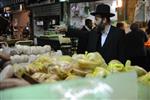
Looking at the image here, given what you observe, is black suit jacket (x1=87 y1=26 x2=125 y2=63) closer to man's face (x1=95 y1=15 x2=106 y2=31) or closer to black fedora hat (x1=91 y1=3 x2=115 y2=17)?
man's face (x1=95 y1=15 x2=106 y2=31)

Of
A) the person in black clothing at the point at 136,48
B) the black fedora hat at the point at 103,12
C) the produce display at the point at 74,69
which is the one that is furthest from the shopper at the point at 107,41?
the person in black clothing at the point at 136,48

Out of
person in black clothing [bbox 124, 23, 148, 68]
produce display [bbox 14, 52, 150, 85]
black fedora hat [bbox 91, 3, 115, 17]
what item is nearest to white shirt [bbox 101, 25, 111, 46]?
black fedora hat [bbox 91, 3, 115, 17]

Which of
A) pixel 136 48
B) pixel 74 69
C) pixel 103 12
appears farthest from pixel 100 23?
pixel 136 48

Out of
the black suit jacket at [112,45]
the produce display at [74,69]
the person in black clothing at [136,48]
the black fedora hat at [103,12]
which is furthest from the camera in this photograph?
the person in black clothing at [136,48]

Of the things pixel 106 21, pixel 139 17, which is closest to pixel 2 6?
pixel 139 17

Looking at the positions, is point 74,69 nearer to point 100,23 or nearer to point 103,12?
point 100,23

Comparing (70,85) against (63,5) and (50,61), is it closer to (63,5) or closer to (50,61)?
(50,61)

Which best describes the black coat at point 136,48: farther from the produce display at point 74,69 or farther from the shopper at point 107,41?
the produce display at point 74,69

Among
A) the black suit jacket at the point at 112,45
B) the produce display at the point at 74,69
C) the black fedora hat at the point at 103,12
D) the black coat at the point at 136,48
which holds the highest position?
the black fedora hat at the point at 103,12

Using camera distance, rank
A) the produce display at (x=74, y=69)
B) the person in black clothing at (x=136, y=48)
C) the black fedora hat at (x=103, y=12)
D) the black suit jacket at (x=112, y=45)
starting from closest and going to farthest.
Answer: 1. the produce display at (x=74, y=69)
2. the black suit jacket at (x=112, y=45)
3. the black fedora hat at (x=103, y=12)
4. the person in black clothing at (x=136, y=48)

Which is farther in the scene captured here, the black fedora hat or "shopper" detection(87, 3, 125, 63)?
the black fedora hat

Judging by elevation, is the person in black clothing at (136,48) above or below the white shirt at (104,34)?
below

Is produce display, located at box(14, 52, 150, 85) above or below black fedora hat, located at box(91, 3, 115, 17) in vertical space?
below

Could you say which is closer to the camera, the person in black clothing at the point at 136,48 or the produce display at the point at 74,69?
the produce display at the point at 74,69
